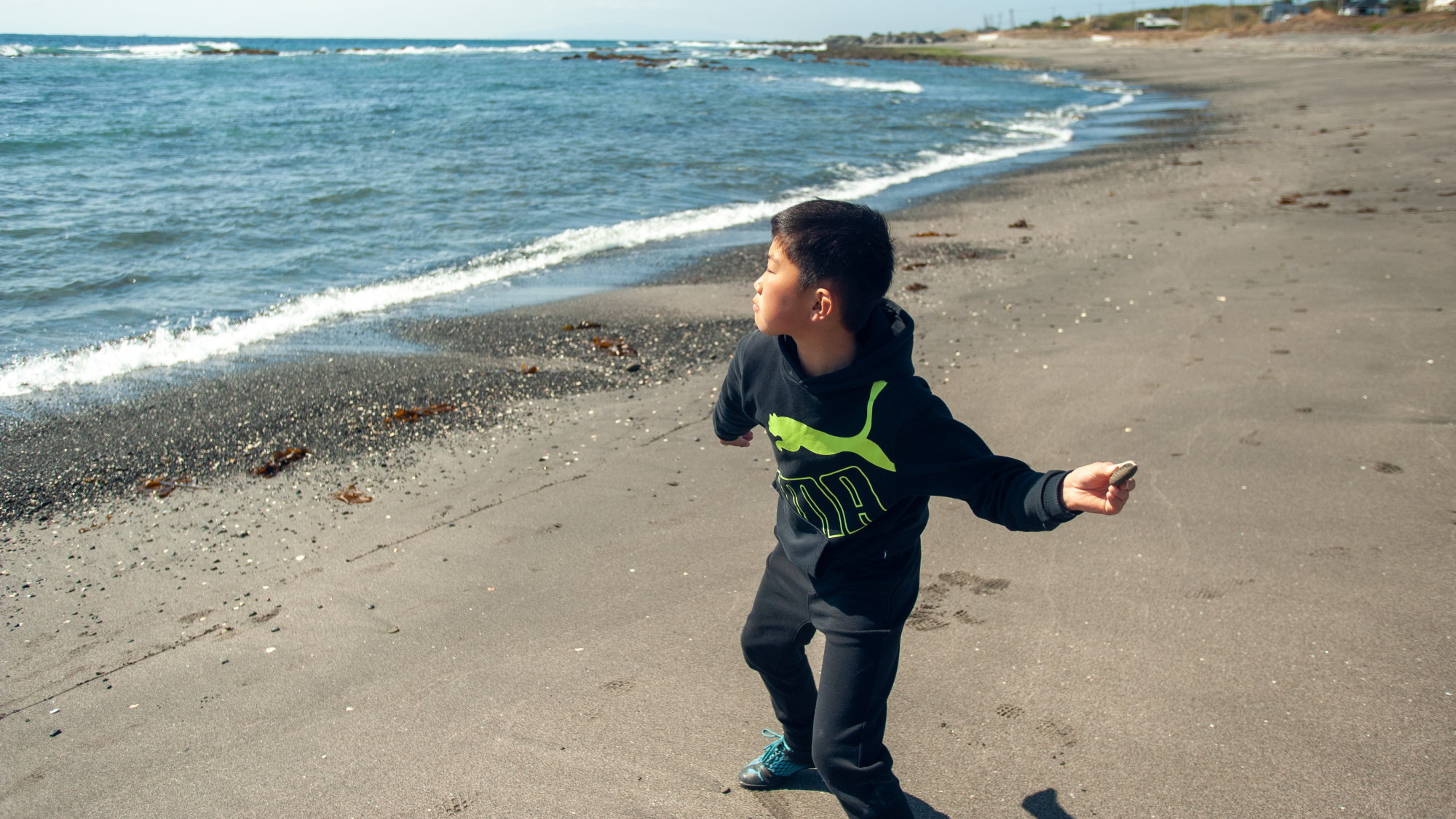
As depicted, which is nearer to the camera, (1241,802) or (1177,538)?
(1241,802)

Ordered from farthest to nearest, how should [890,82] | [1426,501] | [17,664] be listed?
[890,82] → [1426,501] → [17,664]

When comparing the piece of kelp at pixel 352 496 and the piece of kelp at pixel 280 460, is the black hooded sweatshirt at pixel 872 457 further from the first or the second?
the piece of kelp at pixel 280 460

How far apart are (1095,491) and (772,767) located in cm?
124

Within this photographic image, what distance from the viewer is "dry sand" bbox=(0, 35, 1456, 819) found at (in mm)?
2467

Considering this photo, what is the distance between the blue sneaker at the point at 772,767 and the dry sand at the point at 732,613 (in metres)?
0.04

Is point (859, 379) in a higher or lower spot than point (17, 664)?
higher

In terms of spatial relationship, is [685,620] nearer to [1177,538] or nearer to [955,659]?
[955,659]

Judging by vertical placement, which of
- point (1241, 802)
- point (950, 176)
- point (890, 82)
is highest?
point (890, 82)

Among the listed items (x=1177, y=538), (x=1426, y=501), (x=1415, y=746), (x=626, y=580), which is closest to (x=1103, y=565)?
(x=1177, y=538)

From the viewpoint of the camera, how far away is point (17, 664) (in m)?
3.15

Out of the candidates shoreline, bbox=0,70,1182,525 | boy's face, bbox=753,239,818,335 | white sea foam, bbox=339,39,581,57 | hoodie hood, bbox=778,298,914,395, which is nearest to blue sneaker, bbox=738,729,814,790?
hoodie hood, bbox=778,298,914,395

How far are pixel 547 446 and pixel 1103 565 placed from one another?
2.83 meters

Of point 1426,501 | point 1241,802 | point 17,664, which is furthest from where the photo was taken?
point 1426,501

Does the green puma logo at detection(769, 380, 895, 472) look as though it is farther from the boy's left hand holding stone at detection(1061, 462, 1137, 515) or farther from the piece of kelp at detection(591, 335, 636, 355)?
the piece of kelp at detection(591, 335, 636, 355)
